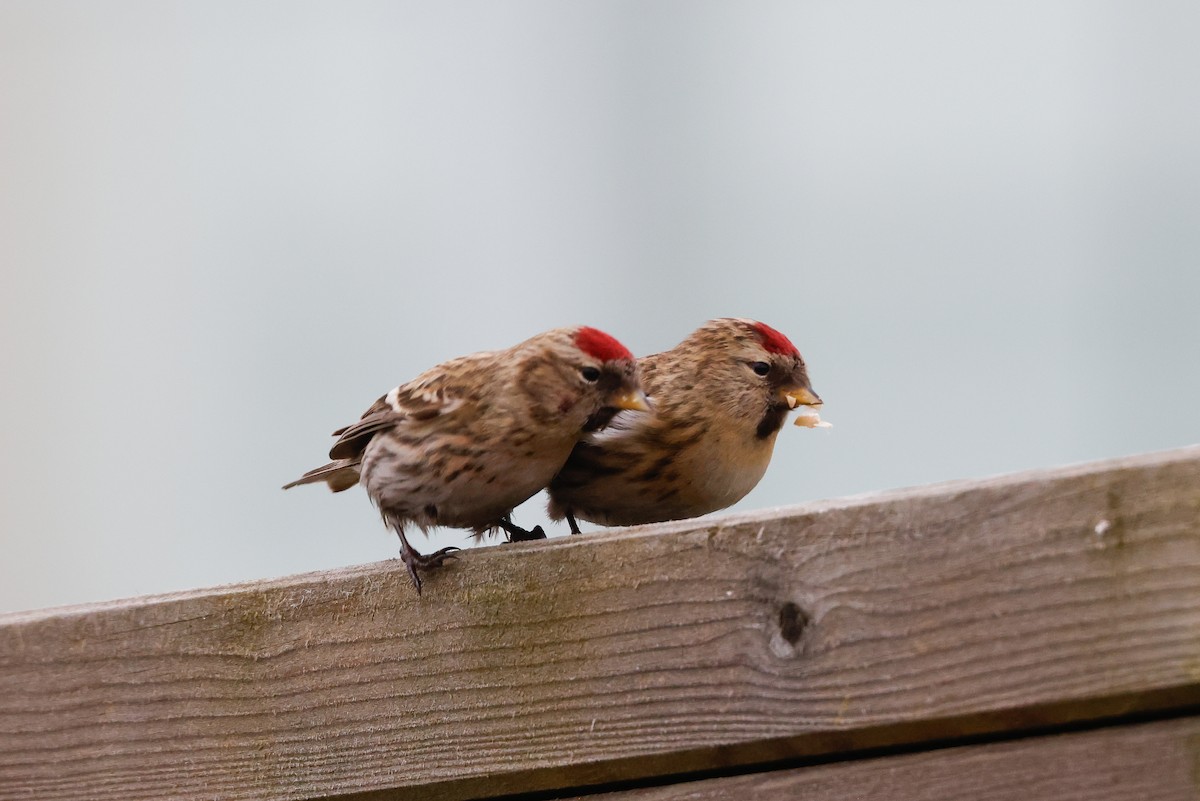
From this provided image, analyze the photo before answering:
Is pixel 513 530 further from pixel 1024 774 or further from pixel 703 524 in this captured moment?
pixel 1024 774

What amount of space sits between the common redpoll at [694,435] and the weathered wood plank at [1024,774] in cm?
77

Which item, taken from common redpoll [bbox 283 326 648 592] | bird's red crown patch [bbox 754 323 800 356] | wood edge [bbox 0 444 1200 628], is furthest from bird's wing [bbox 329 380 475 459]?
bird's red crown patch [bbox 754 323 800 356]

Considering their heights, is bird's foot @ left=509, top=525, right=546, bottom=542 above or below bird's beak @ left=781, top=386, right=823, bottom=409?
below

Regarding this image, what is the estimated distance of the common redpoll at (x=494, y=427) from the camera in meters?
2.40

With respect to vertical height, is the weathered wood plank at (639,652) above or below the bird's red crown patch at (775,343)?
below

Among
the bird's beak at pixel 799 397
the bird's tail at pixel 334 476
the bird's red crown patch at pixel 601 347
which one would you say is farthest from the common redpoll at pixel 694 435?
the bird's tail at pixel 334 476

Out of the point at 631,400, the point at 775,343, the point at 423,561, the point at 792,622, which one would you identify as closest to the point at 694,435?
the point at 631,400

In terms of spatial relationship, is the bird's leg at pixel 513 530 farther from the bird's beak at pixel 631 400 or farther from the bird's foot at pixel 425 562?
the bird's foot at pixel 425 562

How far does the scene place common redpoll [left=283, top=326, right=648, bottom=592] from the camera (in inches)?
94.5

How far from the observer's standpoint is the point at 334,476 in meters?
3.13

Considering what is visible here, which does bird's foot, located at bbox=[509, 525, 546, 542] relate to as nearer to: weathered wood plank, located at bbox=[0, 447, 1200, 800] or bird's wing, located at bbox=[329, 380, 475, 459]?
bird's wing, located at bbox=[329, 380, 475, 459]

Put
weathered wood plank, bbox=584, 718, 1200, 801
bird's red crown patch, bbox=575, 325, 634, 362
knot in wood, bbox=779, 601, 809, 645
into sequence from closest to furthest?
weathered wood plank, bbox=584, 718, 1200, 801 → knot in wood, bbox=779, 601, 809, 645 → bird's red crown patch, bbox=575, 325, 634, 362

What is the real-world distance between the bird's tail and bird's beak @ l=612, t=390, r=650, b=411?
2.70ft

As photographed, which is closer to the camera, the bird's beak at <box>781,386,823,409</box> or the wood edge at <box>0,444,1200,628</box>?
the wood edge at <box>0,444,1200,628</box>
